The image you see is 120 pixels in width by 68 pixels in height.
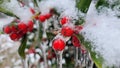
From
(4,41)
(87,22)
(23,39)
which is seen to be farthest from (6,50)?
(87,22)

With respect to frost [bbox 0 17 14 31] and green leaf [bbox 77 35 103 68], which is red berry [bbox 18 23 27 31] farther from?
green leaf [bbox 77 35 103 68]

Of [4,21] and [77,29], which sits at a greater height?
[4,21]

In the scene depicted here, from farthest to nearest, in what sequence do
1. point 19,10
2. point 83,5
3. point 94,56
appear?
point 19,10 → point 83,5 → point 94,56

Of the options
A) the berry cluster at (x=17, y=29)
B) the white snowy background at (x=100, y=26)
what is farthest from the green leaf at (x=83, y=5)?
the berry cluster at (x=17, y=29)

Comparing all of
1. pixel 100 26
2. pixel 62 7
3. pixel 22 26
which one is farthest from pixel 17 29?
pixel 100 26

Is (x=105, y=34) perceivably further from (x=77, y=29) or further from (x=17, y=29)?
(x=17, y=29)

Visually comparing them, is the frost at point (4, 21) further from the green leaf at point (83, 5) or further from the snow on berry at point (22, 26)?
the green leaf at point (83, 5)

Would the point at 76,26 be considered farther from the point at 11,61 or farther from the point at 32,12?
the point at 11,61

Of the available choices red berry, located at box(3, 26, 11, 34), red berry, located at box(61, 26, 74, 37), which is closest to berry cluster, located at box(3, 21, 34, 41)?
red berry, located at box(3, 26, 11, 34)
